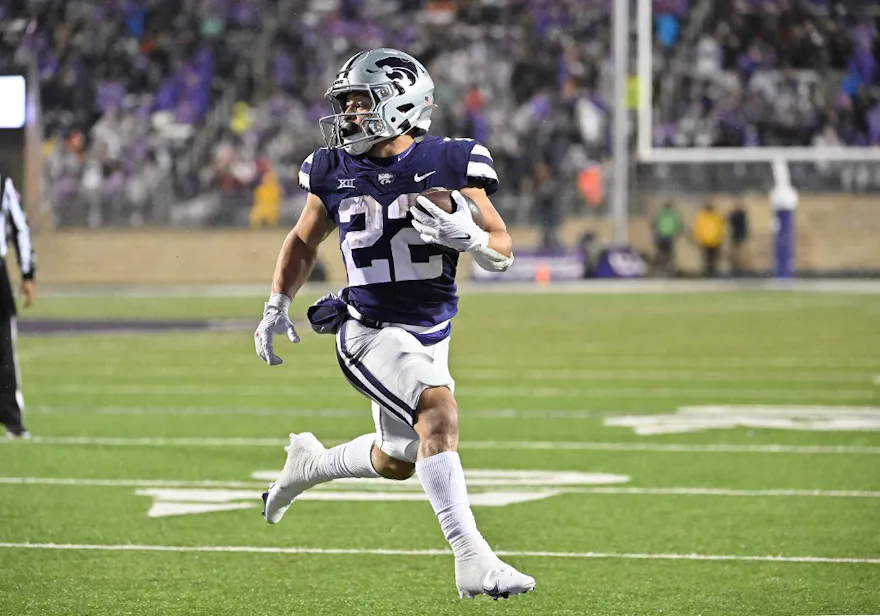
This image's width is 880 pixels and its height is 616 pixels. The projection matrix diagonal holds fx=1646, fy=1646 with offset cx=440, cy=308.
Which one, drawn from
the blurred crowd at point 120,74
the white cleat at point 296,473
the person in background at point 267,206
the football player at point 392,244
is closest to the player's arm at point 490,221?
the football player at point 392,244

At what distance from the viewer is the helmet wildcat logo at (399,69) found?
4828 mm

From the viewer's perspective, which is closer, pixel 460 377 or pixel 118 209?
pixel 460 377

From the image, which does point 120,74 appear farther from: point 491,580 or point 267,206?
point 491,580

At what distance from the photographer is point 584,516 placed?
6355 mm

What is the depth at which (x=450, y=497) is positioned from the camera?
14.4ft

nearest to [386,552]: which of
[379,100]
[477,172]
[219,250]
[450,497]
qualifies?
[450,497]

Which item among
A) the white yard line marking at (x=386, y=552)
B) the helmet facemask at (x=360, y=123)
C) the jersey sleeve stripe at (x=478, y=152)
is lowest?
the white yard line marking at (x=386, y=552)

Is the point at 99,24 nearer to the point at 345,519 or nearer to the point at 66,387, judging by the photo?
the point at 66,387

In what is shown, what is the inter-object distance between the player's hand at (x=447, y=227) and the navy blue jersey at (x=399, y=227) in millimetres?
219

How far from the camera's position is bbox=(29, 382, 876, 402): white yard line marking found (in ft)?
34.0

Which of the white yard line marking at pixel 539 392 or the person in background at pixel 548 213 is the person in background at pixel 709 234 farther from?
the white yard line marking at pixel 539 392

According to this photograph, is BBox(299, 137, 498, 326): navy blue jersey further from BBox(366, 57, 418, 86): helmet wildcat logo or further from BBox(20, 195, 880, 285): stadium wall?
BBox(20, 195, 880, 285): stadium wall

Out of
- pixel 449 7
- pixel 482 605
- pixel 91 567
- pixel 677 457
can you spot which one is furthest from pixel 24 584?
pixel 449 7

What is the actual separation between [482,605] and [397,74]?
1582 mm
